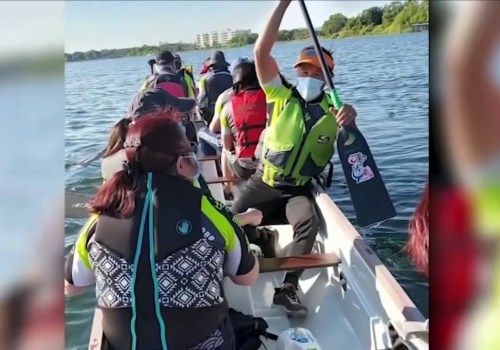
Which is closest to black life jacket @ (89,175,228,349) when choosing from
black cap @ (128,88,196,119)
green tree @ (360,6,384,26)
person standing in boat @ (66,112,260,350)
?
person standing in boat @ (66,112,260,350)

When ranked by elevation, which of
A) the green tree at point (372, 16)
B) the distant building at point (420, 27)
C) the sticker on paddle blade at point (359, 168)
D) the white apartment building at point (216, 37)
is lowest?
the sticker on paddle blade at point (359, 168)

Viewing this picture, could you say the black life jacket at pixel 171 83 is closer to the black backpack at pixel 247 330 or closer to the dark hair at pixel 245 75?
the dark hair at pixel 245 75

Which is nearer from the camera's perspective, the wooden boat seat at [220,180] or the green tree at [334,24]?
the green tree at [334,24]

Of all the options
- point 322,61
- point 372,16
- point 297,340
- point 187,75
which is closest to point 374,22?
point 372,16

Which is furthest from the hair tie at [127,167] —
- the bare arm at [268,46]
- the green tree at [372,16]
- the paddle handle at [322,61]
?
the green tree at [372,16]

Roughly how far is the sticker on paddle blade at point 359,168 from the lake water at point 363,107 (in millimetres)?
30

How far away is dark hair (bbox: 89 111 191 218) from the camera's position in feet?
4.31

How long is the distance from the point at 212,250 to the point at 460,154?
0.55 m

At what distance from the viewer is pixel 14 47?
1.17 metres

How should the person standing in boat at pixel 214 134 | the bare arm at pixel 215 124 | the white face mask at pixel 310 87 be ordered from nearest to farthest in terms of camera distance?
the white face mask at pixel 310 87 < the person standing in boat at pixel 214 134 < the bare arm at pixel 215 124

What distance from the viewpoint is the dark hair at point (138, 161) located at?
131 centimetres

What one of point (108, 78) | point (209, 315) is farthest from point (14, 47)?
point (209, 315)

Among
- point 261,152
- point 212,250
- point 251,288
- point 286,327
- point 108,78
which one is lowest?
point 286,327

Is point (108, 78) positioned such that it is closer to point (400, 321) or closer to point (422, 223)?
point (422, 223)
